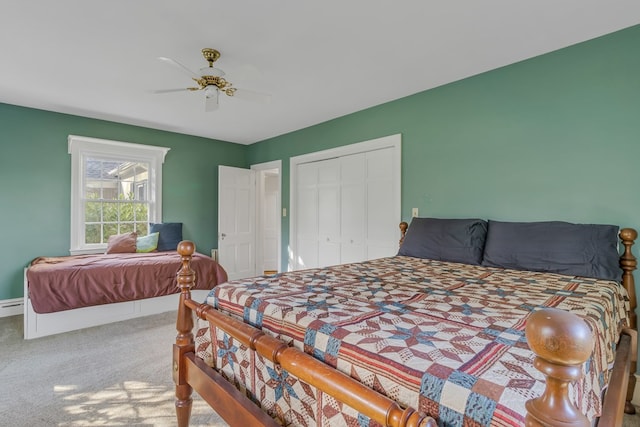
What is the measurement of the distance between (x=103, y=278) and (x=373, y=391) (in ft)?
11.2

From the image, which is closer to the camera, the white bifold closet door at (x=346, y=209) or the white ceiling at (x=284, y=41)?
the white ceiling at (x=284, y=41)

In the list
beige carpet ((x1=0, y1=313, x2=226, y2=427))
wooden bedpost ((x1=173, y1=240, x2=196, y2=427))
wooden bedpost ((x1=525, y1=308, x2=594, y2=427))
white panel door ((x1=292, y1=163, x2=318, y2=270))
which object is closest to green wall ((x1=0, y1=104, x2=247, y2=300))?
beige carpet ((x1=0, y1=313, x2=226, y2=427))

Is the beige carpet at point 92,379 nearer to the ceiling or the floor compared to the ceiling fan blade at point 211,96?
nearer to the floor

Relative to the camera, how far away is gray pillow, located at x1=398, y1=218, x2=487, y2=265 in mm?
2475

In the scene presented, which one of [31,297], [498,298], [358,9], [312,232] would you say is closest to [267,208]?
[312,232]

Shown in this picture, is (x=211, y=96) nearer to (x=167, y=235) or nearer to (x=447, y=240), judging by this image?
Answer: (x=447, y=240)

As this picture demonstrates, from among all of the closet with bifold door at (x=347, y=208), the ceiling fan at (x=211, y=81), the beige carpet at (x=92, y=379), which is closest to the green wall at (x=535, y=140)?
the closet with bifold door at (x=347, y=208)

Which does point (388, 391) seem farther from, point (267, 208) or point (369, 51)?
point (267, 208)

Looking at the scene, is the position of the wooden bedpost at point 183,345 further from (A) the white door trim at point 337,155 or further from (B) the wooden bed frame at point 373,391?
(A) the white door trim at point 337,155

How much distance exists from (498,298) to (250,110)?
3.34 m

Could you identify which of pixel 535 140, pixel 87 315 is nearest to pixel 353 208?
pixel 535 140

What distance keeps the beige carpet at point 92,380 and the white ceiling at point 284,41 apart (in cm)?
229

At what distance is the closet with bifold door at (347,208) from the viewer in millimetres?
3600

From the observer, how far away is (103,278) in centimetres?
326
